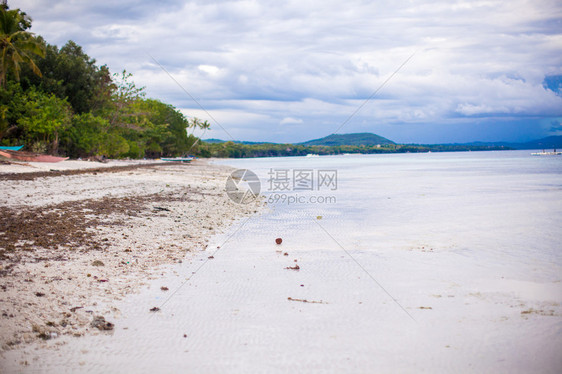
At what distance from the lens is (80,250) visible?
235 inches

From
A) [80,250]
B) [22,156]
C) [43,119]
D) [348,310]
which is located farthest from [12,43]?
[348,310]

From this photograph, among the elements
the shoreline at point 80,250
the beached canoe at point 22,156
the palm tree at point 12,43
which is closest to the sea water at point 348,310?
the shoreline at point 80,250

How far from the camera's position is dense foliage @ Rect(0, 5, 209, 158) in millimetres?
25752

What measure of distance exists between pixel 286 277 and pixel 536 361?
9.83 feet

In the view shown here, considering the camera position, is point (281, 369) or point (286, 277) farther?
point (286, 277)

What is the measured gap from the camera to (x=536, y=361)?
11.2 ft

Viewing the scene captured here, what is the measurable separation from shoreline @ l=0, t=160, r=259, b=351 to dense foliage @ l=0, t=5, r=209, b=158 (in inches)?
738

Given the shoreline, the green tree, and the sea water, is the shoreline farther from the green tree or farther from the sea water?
the green tree

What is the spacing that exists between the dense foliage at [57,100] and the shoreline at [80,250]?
18.7 meters

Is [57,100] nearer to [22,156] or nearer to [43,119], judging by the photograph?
[43,119]

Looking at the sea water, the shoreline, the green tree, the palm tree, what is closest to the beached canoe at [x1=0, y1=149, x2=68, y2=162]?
the green tree

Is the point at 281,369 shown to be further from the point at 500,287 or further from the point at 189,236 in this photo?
the point at 189,236

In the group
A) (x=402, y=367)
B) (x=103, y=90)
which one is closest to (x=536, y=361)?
(x=402, y=367)

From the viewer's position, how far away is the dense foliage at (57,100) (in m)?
25.8
